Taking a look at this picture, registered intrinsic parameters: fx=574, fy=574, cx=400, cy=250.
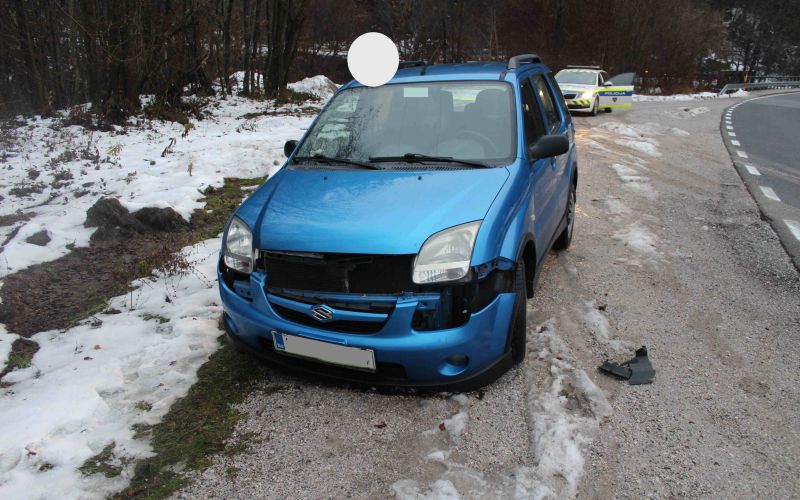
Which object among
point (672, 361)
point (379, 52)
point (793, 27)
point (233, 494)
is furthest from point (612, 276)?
point (793, 27)

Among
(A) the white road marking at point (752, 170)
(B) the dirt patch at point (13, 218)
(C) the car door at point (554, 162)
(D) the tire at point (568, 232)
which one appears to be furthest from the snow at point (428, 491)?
(A) the white road marking at point (752, 170)

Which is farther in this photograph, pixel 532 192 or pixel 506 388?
pixel 532 192

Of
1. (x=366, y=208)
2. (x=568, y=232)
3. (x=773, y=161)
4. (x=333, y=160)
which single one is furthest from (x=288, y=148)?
(x=773, y=161)

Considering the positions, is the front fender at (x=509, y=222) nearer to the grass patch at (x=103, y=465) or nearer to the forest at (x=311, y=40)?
the grass patch at (x=103, y=465)

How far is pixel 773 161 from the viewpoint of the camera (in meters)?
11.3

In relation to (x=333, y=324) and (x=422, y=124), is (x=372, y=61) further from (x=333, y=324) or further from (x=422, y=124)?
(x=333, y=324)

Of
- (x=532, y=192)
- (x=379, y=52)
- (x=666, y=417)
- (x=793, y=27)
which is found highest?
(x=793, y=27)

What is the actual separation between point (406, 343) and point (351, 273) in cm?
46

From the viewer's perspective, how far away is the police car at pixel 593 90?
743 inches

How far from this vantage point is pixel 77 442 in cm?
286

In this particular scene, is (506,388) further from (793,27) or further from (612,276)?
(793,27)

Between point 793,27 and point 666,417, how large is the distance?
71204 millimetres

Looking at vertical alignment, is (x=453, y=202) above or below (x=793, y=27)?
below

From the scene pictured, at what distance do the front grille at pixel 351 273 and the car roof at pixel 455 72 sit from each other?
2006 mm
